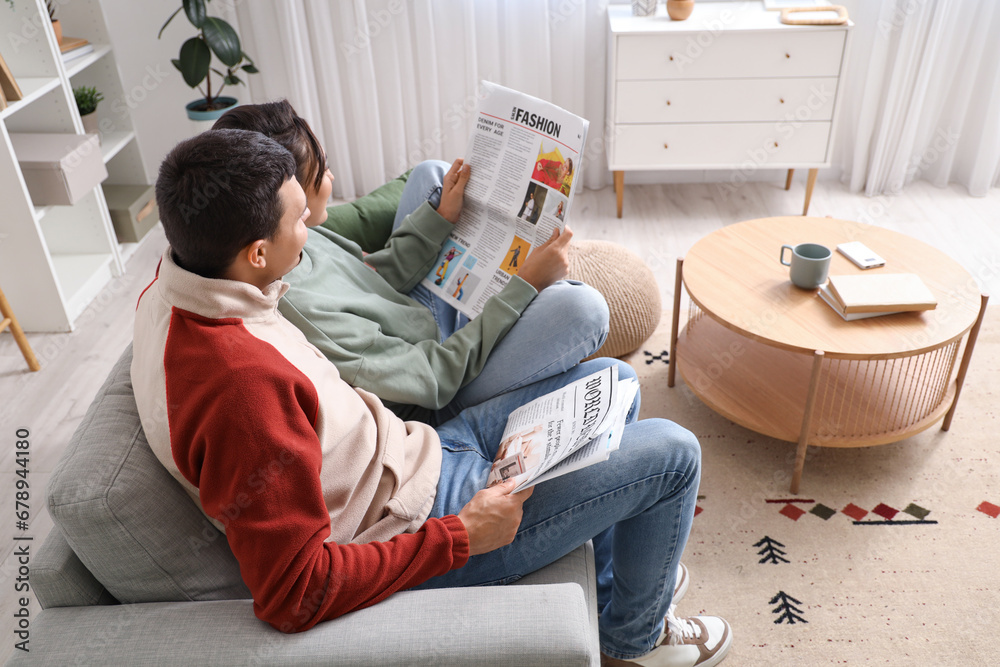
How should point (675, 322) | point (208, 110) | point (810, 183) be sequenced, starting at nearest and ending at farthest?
point (675, 322) < point (208, 110) < point (810, 183)

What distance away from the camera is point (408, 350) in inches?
54.1

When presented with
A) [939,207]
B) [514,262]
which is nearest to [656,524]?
[514,262]

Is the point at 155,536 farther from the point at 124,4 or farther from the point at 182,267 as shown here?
the point at 124,4

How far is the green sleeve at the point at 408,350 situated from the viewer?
4.11 feet

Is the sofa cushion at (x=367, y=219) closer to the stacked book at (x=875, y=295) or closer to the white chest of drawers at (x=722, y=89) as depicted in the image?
the stacked book at (x=875, y=295)

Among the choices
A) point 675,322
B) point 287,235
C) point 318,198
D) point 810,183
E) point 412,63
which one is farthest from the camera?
point 412,63

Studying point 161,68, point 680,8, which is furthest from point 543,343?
point 161,68

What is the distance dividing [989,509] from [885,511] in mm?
233

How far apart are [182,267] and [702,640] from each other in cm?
110

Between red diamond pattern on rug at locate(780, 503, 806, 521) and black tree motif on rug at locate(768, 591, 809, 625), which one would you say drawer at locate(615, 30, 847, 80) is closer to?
red diamond pattern on rug at locate(780, 503, 806, 521)

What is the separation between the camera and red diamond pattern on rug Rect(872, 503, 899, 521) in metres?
1.74

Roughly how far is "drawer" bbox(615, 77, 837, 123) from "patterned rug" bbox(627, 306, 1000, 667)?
1310 millimetres

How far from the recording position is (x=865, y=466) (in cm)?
189

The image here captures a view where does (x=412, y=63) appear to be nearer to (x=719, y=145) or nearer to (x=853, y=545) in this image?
(x=719, y=145)
